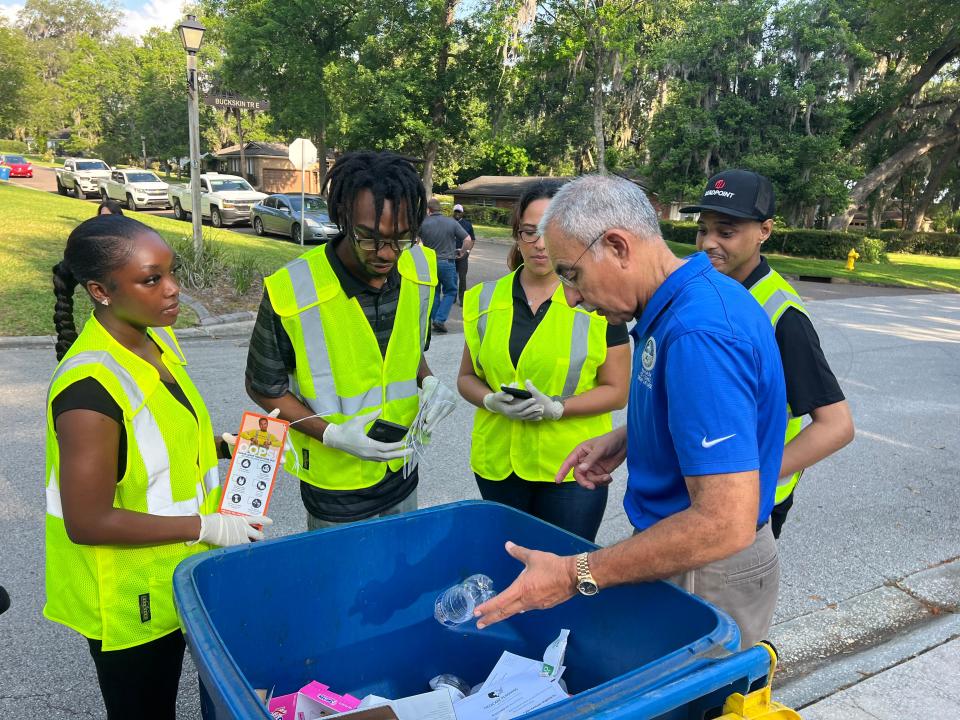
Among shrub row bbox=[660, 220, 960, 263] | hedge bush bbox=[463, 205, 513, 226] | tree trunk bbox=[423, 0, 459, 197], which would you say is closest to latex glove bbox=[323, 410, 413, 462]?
shrub row bbox=[660, 220, 960, 263]

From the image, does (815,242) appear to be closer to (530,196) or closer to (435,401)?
(530,196)

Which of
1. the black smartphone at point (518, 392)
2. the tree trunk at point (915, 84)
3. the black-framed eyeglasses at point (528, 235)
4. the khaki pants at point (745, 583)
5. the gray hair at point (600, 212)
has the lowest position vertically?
the khaki pants at point (745, 583)

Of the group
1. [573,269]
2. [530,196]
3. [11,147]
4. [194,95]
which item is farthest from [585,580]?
[11,147]

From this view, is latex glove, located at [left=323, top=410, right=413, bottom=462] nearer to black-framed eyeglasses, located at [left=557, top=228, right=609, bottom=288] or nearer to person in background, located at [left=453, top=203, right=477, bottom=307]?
black-framed eyeglasses, located at [left=557, top=228, right=609, bottom=288]

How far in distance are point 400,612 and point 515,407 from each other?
0.89 m

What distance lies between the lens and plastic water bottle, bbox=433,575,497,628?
6.09 ft

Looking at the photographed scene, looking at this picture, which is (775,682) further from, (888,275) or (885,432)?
(888,275)

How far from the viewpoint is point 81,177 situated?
28.6 m

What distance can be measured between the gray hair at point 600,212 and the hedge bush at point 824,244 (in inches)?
968

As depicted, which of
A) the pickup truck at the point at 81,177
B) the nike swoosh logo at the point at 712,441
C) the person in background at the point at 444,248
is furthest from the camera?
the pickup truck at the point at 81,177

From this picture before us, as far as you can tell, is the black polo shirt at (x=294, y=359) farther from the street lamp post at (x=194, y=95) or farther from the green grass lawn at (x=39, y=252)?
the street lamp post at (x=194, y=95)

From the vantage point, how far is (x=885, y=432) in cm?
637

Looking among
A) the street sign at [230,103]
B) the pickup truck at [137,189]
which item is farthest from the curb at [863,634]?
the pickup truck at [137,189]

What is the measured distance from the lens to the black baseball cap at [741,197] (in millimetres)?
2566
